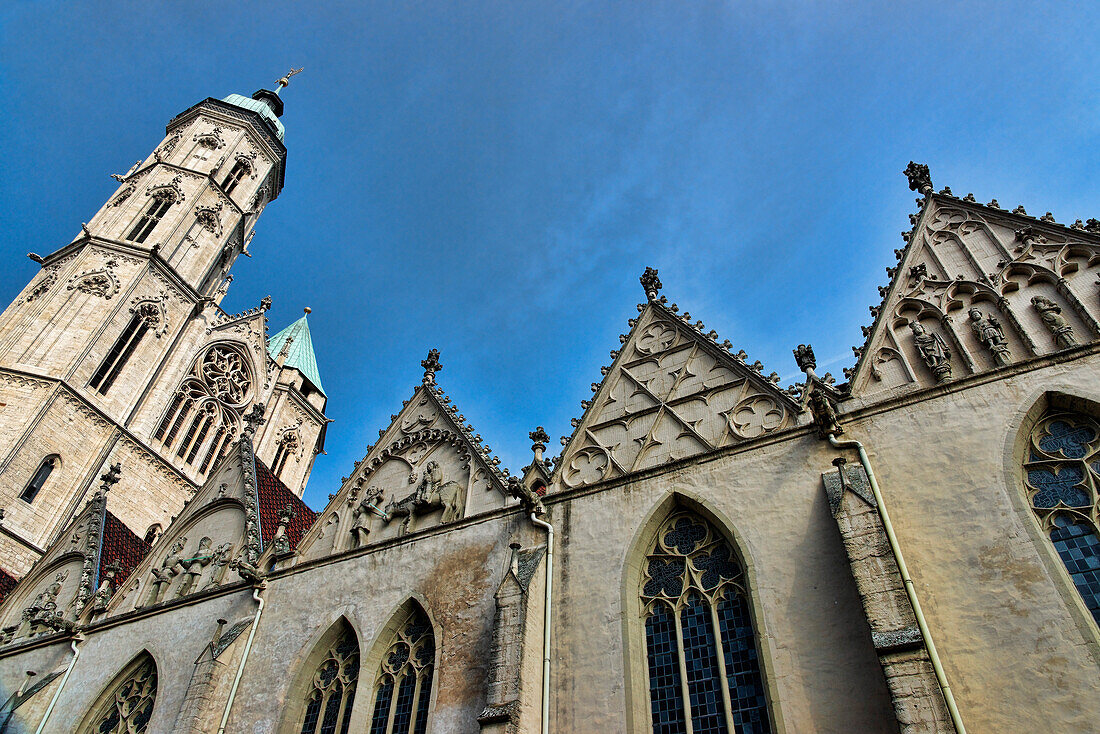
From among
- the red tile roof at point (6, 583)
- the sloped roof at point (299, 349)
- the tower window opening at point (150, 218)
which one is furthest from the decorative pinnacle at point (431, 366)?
the sloped roof at point (299, 349)

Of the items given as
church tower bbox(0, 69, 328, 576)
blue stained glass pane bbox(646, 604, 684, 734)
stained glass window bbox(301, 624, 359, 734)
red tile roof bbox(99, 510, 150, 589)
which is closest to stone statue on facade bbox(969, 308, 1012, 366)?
blue stained glass pane bbox(646, 604, 684, 734)

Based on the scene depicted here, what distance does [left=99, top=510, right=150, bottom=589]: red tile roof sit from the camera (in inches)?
710

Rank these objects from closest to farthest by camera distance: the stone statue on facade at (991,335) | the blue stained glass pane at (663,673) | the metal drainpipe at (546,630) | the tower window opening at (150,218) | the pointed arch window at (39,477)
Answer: the blue stained glass pane at (663,673)
the metal drainpipe at (546,630)
the stone statue on facade at (991,335)
the pointed arch window at (39,477)
the tower window opening at (150,218)

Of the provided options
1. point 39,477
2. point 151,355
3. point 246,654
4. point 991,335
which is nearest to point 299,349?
point 151,355

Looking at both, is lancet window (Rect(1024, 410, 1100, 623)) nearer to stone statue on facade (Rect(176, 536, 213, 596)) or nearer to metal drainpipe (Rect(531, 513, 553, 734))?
metal drainpipe (Rect(531, 513, 553, 734))

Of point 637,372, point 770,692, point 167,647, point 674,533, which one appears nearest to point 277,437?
point 167,647

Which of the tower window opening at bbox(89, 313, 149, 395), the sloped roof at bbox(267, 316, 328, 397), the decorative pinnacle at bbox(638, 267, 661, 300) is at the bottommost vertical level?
the decorative pinnacle at bbox(638, 267, 661, 300)

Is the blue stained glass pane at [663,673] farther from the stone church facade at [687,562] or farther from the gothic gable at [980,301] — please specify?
the gothic gable at [980,301]

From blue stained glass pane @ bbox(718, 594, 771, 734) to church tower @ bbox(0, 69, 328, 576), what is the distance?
17763mm

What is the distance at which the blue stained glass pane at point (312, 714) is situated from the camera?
11555 mm

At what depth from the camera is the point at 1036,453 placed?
8992 mm

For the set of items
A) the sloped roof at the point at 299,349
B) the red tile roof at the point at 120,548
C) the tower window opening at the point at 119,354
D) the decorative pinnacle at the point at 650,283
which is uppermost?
the sloped roof at the point at 299,349

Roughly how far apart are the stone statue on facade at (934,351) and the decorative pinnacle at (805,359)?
1.47m

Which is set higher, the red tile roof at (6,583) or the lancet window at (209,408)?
the lancet window at (209,408)
